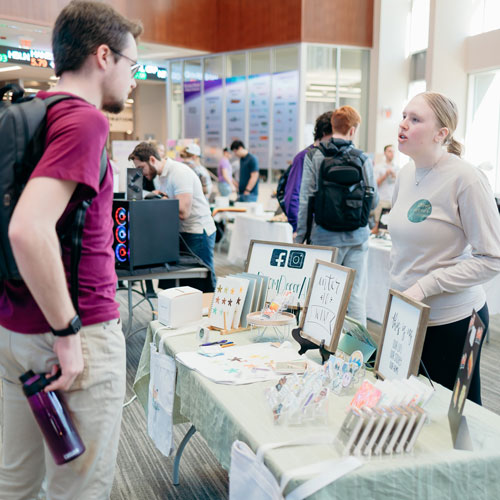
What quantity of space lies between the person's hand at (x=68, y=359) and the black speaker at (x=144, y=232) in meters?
2.32

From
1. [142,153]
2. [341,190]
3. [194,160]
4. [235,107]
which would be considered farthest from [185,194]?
[235,107]

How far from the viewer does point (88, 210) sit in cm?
120

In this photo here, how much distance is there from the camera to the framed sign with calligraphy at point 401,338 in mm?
1416

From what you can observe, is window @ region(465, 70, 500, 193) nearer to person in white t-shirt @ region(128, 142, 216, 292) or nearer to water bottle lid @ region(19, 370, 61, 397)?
person in white t-shirt @ region(128, 142, 216, 292)

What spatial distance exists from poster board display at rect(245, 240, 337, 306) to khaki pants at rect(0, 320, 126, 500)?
0.99 metres

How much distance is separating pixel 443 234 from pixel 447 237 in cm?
2

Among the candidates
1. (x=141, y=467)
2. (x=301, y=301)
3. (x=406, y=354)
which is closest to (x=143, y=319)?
(x=141, y=467)

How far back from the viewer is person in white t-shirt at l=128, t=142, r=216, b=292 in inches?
159

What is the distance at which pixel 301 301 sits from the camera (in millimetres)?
2197

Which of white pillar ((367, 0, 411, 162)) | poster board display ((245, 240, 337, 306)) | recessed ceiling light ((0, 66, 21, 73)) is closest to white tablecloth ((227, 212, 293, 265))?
poster board display ((245, 240, 337, 306))

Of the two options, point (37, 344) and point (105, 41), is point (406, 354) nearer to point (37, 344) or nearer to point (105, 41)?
point (37, 344)

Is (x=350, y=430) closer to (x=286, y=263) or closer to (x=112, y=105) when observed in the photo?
(x=112, y=105)

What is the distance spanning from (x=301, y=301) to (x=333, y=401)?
710mm

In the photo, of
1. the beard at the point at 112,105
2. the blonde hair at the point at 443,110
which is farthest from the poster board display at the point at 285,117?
the beard at the point at 112,105
